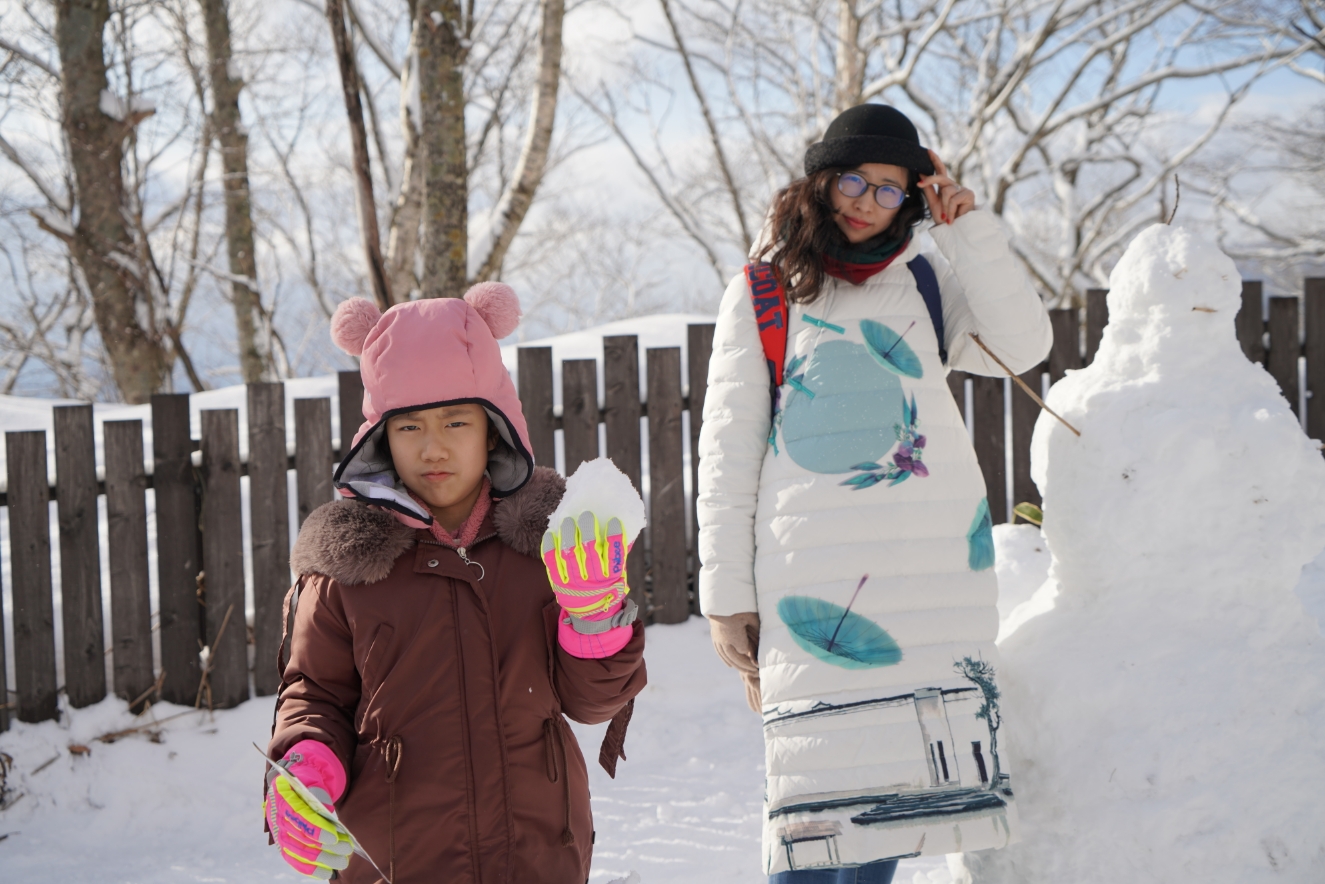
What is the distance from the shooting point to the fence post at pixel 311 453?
3779 millimetres

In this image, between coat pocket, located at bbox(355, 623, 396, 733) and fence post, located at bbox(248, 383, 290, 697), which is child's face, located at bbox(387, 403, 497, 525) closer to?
coat pocket, located at bbox(355, 623, 396, 733)

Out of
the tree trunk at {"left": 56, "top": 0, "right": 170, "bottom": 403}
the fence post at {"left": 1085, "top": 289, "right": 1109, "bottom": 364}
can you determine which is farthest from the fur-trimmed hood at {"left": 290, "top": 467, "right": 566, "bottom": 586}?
the tree trunk at {"left": 56, "top": 0, "right": 170, "bottom": 403}

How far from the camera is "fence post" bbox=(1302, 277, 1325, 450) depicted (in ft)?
15.9

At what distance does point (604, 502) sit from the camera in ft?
4.45

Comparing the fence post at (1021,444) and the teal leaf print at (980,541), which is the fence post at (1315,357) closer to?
the fence post at (1021,444)

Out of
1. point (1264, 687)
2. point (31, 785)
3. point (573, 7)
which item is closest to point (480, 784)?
point (1264, 687)

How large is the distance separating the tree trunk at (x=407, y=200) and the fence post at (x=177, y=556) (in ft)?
7.08

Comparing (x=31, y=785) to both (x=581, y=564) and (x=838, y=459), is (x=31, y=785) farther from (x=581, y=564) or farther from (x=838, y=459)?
(x=838, y=459)

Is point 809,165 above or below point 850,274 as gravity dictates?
above

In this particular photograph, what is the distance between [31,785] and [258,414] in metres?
1.59

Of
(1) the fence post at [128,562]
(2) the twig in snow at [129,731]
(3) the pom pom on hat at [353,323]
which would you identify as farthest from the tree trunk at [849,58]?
(3) the pom pom on hat at [353,323]

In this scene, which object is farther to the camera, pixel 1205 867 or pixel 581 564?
pixel 1205 867

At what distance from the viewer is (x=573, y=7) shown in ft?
31.7

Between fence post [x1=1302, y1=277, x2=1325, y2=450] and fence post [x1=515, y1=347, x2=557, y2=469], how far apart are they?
417cm
